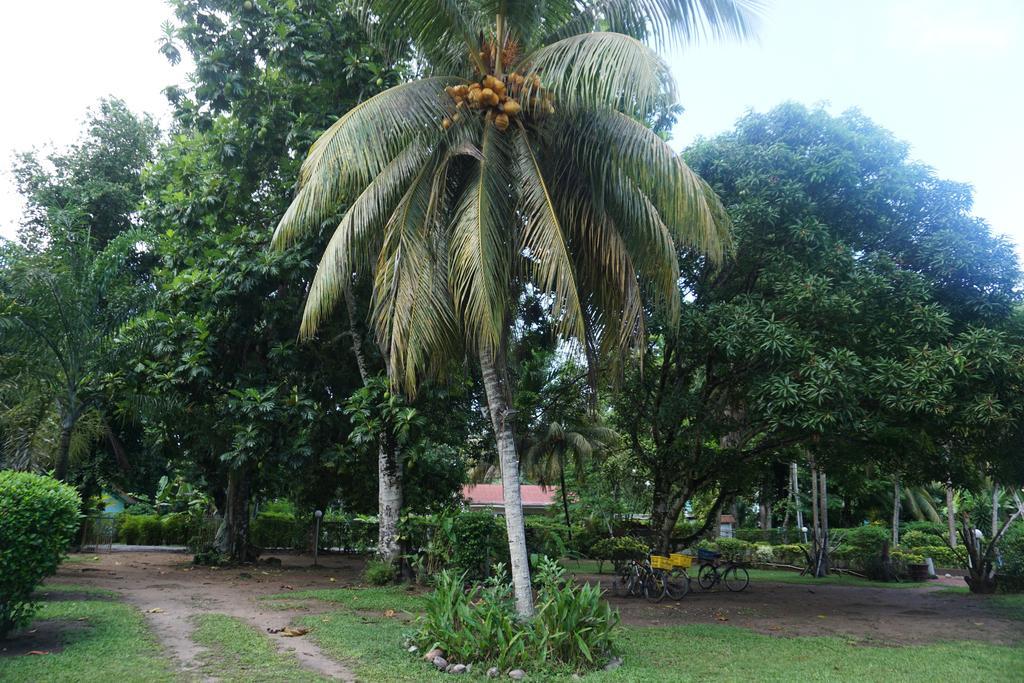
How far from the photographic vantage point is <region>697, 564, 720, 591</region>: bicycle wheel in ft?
52.2

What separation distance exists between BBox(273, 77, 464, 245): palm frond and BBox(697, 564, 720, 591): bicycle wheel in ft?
37.6

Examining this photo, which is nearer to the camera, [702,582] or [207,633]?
[207,633]

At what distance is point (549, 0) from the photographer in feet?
28.3

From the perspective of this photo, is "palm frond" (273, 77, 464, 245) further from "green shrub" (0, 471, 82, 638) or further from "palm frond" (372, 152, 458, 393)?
"green shrub" (0, 471, 82, 638)

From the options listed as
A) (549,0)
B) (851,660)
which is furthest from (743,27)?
(851,660)

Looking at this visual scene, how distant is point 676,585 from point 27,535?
11.1m

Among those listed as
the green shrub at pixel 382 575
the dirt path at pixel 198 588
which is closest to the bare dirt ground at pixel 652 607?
the dirt path at pixel 198 588

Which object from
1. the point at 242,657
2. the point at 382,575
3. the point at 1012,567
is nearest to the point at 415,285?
the point at 242,657

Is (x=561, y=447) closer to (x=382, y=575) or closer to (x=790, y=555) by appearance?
(x=790, y=555)

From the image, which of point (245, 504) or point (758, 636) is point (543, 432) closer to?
point (245, 504)

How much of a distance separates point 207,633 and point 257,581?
21.0 ft

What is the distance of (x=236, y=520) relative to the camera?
17.7 m

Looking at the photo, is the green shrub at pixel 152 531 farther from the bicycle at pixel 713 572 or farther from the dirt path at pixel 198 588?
the bicycle at pixel 713 572

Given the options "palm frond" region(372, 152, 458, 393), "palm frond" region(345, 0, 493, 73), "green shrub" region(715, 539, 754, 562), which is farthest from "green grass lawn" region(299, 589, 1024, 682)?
"green shrub" region(715, 539, 754, 562)
